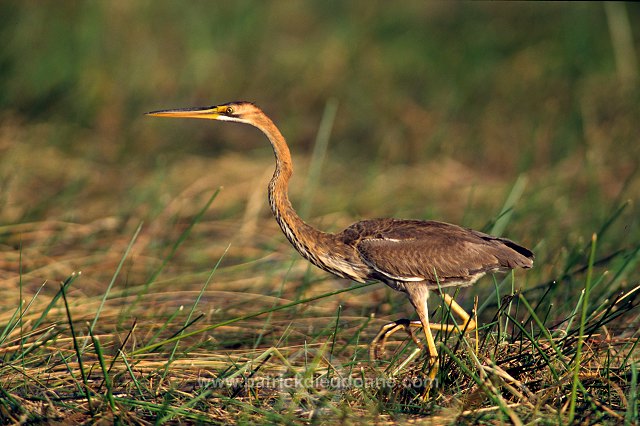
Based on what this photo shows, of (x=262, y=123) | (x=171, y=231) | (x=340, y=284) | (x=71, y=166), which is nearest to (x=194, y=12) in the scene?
(x=71, y=166)

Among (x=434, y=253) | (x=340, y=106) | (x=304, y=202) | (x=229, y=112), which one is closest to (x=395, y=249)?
(x=434, y=253)

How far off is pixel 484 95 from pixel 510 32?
152cm

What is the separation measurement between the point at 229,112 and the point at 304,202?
204 centimetres

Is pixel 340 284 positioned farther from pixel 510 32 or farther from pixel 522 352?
pixel 510 32

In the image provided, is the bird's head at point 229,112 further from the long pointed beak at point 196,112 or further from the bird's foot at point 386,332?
the bird's foot at point 386,332

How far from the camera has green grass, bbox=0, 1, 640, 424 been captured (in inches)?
150

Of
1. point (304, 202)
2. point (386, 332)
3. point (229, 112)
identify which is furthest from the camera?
point (304, 202)

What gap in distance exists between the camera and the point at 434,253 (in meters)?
4.55

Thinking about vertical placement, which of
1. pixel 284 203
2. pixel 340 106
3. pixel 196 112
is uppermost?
pixel 196 112

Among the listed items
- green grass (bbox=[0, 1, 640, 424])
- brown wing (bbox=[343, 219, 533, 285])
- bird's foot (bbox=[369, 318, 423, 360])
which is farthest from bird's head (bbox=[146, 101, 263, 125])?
bird's foot (bbox=[369, 318, 423, 360])

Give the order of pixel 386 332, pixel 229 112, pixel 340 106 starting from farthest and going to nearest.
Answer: pixel 340 106, pixel 229 112, pixel 386 332

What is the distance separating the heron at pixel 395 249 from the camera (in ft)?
14.7

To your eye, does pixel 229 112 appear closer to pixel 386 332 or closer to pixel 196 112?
pixel 196 112

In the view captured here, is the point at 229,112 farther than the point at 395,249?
Yes
